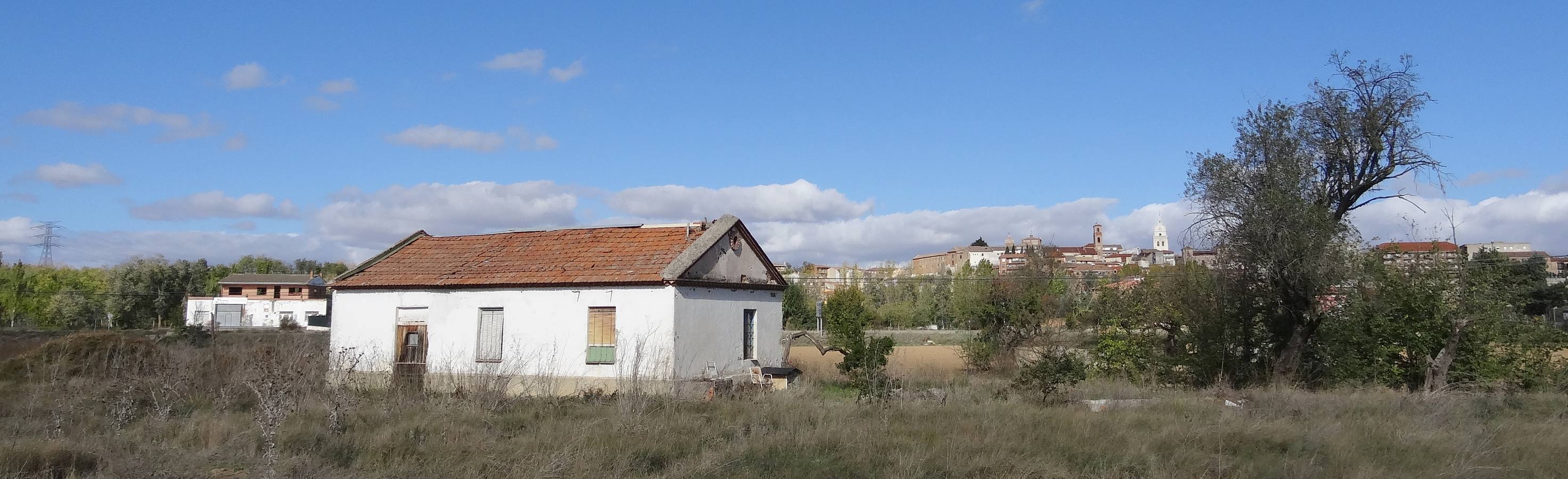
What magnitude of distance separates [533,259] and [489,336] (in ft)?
6.61

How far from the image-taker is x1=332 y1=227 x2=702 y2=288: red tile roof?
61.5 ft

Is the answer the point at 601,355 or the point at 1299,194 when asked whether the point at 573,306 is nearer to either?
the point at 601,355

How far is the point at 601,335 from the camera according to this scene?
18.4m

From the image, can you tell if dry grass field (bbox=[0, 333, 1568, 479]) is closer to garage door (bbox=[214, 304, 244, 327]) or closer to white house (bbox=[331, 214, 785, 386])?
white house (bbox=[331, 214, 785, 386])

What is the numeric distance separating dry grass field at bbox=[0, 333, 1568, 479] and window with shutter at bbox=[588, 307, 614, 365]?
2328mm

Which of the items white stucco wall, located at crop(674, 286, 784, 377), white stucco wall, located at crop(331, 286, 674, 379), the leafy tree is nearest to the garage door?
white stucco wall, located at crop(331, 286, 674, 379)

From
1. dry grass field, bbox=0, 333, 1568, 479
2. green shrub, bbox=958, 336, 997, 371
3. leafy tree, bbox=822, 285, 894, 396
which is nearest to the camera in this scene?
dry grass field, bbox=0, 333, 1568, 479

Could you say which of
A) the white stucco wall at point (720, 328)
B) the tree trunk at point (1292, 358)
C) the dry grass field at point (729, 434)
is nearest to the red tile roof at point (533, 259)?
the white stucco wall at point (720, 328)

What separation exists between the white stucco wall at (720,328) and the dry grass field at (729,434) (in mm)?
2467

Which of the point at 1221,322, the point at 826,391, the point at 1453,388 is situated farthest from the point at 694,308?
the point at 1453,388

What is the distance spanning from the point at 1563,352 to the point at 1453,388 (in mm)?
10518

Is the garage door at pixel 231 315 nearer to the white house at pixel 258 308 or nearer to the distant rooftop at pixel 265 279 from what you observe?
the white house at pixel 258 308

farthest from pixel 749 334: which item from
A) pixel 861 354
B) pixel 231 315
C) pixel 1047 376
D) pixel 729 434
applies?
pixel 231 315

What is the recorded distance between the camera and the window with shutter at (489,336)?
19.2 m
